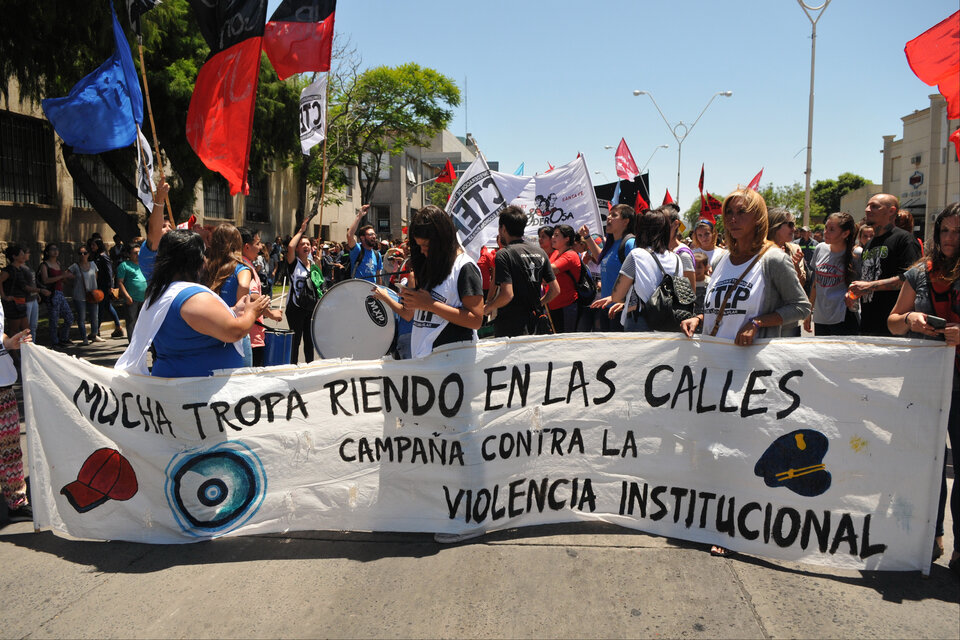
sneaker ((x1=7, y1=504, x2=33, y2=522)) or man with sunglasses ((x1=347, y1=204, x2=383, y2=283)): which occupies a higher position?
man with sunglasses ((x1=347, y1=204, x2=383, y2=283))

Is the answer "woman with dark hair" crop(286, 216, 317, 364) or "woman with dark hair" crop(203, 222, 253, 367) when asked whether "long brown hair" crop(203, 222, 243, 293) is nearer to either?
"woman with dark hair" crop(203, 222, 253, 367)

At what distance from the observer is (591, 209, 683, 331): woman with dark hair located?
4.87 meters

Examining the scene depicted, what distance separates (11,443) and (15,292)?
740 cm

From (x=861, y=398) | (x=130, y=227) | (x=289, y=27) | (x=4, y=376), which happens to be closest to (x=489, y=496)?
(x=861, y=398)

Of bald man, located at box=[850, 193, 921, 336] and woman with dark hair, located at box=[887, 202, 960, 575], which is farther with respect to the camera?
bald man, located at box=[850, 193, 921, 336]

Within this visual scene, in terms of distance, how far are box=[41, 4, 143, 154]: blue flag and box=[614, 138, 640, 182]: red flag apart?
29.5ft

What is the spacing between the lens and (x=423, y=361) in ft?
12.4

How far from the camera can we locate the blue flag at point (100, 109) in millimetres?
6418

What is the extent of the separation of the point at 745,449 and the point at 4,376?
419 centimetres

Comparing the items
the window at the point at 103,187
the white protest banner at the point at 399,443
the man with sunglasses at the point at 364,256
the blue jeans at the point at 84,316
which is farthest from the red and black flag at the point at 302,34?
the window at the point at 103,187

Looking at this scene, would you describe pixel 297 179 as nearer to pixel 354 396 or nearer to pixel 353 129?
pixel 353 129

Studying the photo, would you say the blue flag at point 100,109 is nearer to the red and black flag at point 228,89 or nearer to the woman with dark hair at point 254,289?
the red and black flag at point 228,89

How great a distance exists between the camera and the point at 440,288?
13.0ft

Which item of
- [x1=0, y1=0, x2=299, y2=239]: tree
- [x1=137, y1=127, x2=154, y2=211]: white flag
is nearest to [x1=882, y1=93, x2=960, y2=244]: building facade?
[x1=0, y1=0, x2=299, y2=239]: tree
